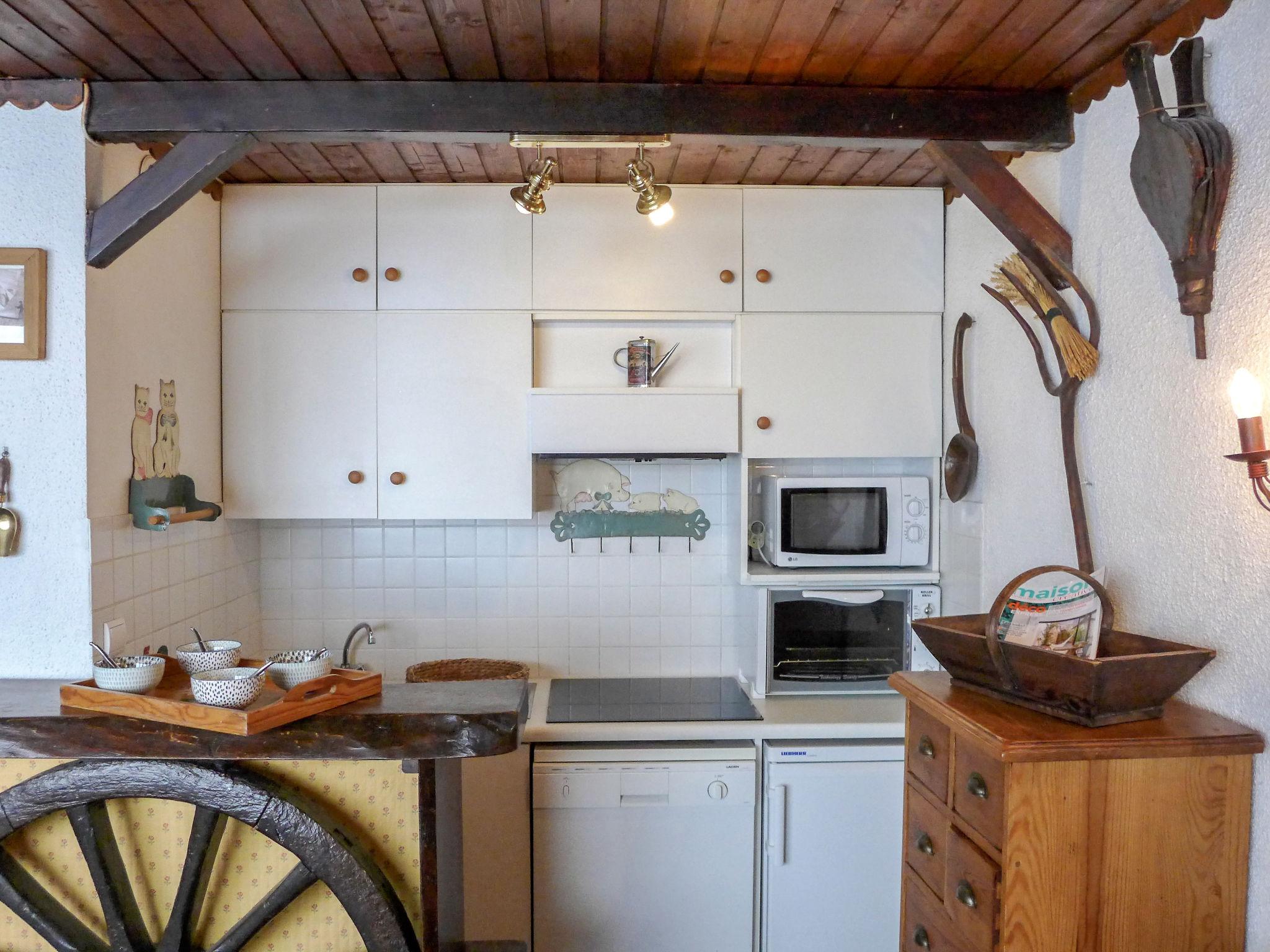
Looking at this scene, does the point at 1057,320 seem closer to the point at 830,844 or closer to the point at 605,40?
the point at 605,40

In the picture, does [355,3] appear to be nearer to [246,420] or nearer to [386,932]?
[246,420]

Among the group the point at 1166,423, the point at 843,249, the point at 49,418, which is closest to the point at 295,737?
the point at 49,418

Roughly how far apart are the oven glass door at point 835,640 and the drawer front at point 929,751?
76 centimetres

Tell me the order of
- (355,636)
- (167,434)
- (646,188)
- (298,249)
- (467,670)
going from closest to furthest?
1. (646,188)
2. (167,434)
3. (298,249)
4. (467,670)
5. (355,636)

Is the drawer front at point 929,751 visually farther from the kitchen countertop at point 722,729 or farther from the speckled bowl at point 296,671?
the speckled bowl at point 296,671

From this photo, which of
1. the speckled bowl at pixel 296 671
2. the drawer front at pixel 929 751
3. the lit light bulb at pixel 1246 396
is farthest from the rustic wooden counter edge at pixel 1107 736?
the speckled bowl at pixel 296 671

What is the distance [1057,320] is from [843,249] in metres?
0.79

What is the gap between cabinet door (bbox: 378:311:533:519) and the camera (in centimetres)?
250

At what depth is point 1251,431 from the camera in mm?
1312

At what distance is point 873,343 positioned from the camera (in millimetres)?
2549

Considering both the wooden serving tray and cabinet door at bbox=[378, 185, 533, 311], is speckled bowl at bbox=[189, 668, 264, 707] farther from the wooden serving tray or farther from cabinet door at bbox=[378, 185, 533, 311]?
cabinet door at bbox=[378, 185, 533, 311]

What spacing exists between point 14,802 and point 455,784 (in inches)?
29.1

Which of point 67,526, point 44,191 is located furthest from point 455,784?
point 44,191

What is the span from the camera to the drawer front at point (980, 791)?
4.64 ft
